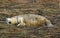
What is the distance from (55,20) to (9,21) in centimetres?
146

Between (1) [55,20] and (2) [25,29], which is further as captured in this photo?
(1) [55,20]

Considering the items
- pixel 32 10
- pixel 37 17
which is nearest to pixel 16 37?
pixel 37 17

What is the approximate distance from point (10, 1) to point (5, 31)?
515cm

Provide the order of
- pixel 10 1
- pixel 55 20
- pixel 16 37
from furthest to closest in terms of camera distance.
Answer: pixel 10 1 < pixel 55 20 < pixel 16 37

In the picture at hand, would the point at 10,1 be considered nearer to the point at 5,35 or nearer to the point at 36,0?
the point at 36,0

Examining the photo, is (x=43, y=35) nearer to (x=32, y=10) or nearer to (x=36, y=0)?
(x=32, y=10)

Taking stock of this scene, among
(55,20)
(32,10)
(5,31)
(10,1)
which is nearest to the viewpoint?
(5,31)

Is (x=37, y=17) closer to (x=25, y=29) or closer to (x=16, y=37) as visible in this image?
(x=25, y=29)

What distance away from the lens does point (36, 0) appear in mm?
12250

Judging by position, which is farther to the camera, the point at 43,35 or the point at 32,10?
the point at 32,10

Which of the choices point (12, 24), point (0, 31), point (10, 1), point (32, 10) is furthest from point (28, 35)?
point (10, 1)

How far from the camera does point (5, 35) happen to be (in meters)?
6.42

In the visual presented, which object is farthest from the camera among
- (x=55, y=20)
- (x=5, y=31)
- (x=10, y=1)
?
(x=10, y=1)

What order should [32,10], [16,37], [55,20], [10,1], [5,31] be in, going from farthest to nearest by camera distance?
[10,1], [32,10], [55,20], [5,31], [16,37]
